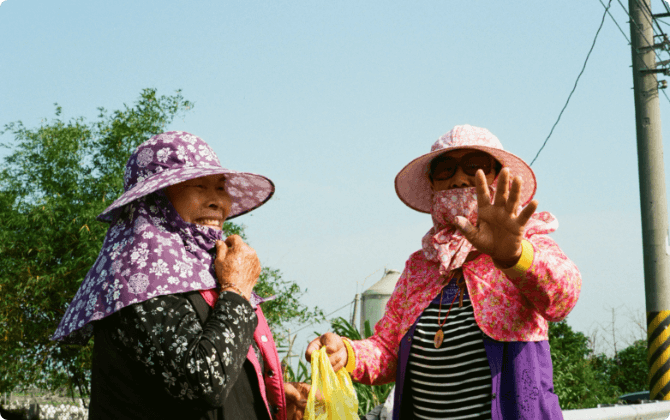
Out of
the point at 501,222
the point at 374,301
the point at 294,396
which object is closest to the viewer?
the point at 501,222

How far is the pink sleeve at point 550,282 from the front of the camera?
7.03ft

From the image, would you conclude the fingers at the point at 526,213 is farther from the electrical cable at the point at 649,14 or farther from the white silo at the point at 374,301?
the electrical cable at the point at 649,14

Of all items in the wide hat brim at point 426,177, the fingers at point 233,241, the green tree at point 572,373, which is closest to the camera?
the fingers at point 233,241

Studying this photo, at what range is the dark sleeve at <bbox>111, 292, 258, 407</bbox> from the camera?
71.1 inches

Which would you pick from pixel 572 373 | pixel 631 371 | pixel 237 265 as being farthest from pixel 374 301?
pixel 631 371

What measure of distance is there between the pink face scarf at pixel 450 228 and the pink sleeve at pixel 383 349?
0.98ft

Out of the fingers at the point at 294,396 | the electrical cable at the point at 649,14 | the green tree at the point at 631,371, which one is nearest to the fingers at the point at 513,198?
the fingers at the point at 294,396

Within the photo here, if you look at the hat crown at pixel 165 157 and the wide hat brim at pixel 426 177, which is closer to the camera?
the hat crown at pixel 165 157

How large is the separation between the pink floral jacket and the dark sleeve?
0.92 metres

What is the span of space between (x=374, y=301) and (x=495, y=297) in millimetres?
4145

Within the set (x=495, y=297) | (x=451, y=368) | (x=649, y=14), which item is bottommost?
(x=451, y=368)

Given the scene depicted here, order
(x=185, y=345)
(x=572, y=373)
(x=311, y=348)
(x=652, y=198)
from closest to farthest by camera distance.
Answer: (x=185, y=345) → (x=311, y=348) → (x=572, y=373) → (x=652, y=198)

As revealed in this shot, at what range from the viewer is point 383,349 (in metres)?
2.77

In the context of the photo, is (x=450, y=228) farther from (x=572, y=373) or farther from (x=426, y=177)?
(x=572, y=373)
